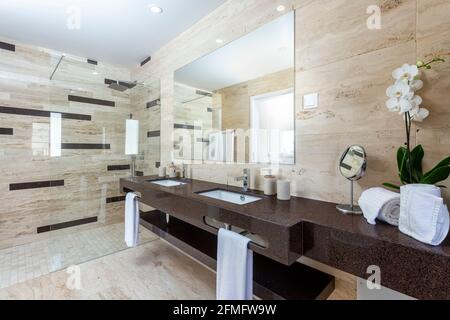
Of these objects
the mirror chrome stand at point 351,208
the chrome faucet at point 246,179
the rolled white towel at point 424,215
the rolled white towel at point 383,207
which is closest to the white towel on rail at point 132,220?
the chrome faucet at point 246,179

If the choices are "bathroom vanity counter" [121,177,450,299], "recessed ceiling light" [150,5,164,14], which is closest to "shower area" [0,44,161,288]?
"recessed ceiling light" [150,5,164,14]

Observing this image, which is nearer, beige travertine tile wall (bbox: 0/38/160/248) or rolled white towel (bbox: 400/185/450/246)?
rolled white towel (bbox: 400/185/450/246)

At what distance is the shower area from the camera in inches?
97.5

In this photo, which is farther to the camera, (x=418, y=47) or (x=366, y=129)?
(x=366, y=129)

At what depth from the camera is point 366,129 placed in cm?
118

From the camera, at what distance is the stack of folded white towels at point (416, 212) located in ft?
2.44

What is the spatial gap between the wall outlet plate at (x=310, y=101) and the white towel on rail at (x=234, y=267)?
36.3 inches

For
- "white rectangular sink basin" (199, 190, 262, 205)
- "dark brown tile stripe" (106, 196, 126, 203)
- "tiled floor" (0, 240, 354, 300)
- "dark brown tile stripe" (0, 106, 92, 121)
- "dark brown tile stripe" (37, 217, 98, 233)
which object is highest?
"dark brown tile stripe" (0, 106, 92, 121)

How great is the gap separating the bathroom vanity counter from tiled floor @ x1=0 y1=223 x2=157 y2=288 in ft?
5.64

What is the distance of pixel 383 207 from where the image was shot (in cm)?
92

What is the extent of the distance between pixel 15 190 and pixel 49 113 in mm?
985

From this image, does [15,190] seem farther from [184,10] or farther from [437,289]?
[437,289]

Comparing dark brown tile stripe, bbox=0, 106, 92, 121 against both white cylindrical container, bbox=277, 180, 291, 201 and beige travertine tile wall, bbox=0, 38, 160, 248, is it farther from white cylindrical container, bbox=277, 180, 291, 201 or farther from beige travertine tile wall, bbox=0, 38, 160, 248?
white cylindrical container, bbox=277, 180, 291, 201
